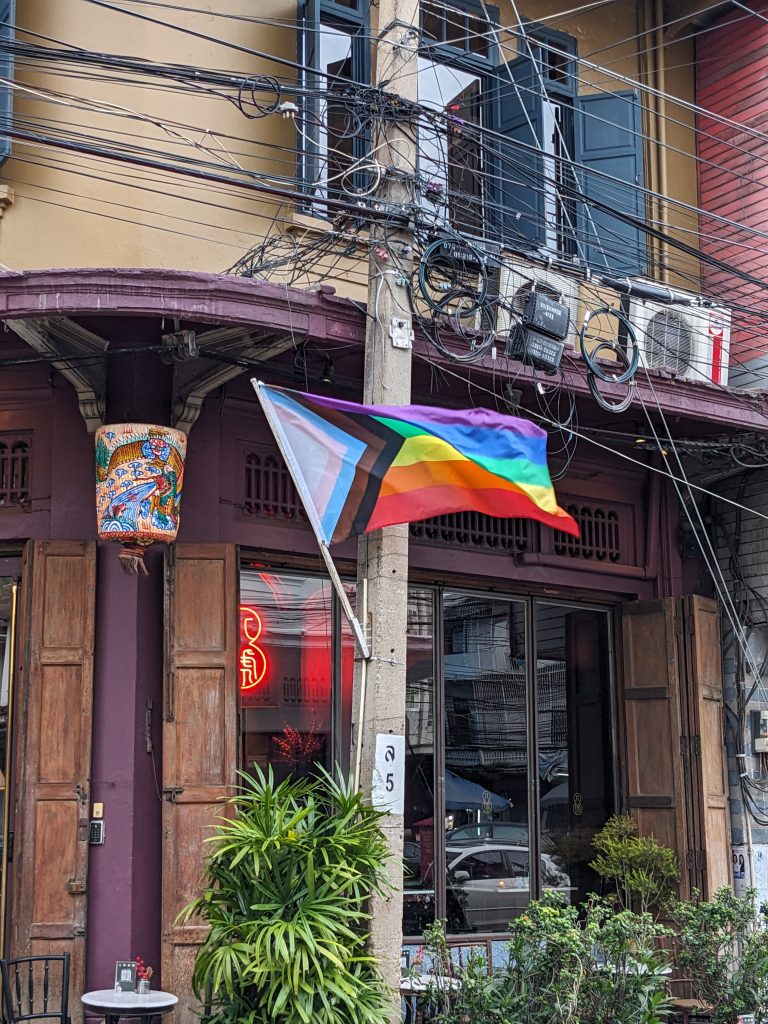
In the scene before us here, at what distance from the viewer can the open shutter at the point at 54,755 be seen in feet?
27.9

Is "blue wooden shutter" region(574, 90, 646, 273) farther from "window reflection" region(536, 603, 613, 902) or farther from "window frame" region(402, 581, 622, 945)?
"window reflection" region(536, 603, 613, 902)

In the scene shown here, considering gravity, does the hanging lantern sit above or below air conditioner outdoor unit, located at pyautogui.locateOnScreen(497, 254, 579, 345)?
below

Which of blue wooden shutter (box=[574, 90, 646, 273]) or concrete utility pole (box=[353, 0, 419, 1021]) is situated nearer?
concrete utility pole (box=[353, 0, 419, 1021])

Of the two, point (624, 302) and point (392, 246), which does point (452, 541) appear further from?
point (392, 246)

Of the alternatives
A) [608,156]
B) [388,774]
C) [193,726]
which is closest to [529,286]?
[608,156]

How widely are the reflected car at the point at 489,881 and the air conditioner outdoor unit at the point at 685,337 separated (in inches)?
164

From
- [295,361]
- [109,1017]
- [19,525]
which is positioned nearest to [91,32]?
[295,361]

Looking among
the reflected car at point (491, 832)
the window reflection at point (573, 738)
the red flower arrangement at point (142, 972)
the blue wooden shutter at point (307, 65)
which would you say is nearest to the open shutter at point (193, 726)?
the red flower arrangement at point (142, 972)

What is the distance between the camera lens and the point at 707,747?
36.9 feet

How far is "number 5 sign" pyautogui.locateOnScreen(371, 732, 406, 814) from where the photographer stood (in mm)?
7344

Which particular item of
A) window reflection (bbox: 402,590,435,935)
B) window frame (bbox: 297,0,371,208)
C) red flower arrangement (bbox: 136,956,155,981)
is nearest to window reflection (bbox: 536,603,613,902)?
window reflection (bbox: 402,590,435,935)

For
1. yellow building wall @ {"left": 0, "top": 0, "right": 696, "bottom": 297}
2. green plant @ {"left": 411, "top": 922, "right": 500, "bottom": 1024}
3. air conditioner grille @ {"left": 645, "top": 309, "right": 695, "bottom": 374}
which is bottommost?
green plant @ {"left": 411, "top": 922, "right": 500, "bottom": 1024}

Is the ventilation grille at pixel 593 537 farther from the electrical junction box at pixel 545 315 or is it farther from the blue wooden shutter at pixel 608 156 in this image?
the electrical junction box at pixel 545 315

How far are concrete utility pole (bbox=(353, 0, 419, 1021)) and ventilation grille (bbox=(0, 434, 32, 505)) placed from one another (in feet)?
8.95
